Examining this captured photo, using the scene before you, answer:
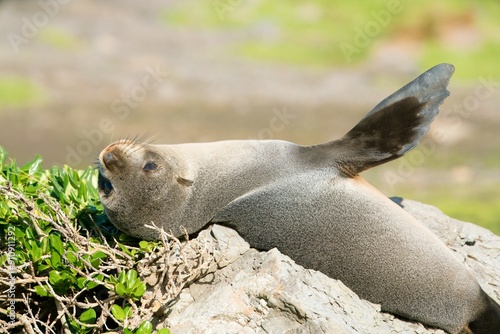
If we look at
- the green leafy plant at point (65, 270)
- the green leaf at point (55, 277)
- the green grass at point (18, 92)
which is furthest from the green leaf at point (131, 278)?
the green grass at point (18, 92)

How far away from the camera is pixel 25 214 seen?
201 inches

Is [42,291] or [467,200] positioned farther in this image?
[467,200]

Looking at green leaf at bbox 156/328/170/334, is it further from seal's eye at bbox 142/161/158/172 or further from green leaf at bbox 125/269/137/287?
seal's eye at bbox 142/161/158/172

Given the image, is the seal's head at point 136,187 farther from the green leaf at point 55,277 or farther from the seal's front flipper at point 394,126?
the seal's front flipper at point 394,126

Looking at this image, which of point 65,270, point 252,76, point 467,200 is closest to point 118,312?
point 65,270

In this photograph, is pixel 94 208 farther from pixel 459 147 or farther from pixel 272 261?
pixel 459 147

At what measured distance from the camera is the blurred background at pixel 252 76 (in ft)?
50.3

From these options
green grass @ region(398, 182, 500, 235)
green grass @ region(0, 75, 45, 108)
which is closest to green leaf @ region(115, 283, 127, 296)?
green grass @ region(398, 182, 500, 235)

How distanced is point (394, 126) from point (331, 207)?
28.3 inches

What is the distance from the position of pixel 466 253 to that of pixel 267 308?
1.91 m

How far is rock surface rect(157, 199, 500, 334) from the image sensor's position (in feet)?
15.3

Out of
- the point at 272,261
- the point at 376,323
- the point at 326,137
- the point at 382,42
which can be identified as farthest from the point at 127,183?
the point at 382,42

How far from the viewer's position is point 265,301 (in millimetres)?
4723

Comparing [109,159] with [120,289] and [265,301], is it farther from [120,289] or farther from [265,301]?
[265,301]
